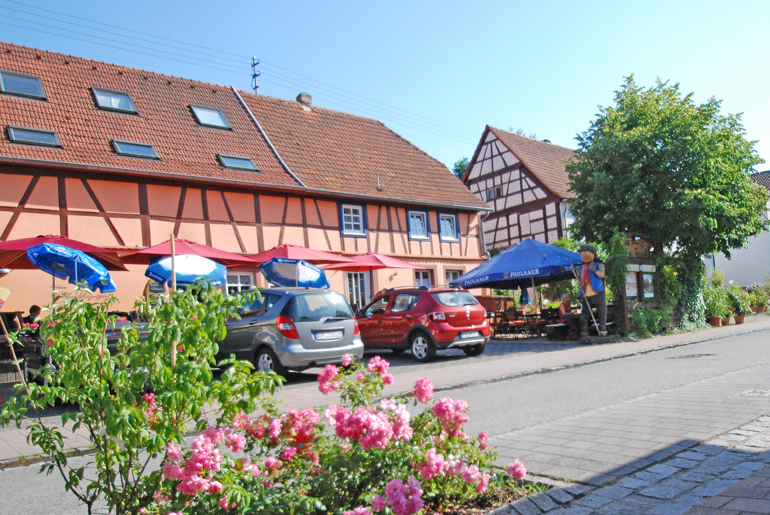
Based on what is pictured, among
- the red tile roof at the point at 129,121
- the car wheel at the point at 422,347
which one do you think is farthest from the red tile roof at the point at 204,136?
the car wheel at the point at 422,347

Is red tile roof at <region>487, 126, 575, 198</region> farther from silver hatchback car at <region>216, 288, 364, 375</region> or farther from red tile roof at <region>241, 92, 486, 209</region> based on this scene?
silver hatchback car at <region>216, 288, 364, 375</region>

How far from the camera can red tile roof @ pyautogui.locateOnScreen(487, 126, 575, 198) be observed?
33509mm

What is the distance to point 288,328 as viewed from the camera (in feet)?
34.5

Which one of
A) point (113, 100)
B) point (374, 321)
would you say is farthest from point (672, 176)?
point (113, 100)

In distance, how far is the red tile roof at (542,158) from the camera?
33509 millimetres

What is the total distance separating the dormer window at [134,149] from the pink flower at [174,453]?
15773 mm

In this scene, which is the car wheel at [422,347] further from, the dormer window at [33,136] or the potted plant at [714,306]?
the potted plant at [714,306]

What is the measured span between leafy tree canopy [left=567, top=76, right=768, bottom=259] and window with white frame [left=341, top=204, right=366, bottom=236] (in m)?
7.54

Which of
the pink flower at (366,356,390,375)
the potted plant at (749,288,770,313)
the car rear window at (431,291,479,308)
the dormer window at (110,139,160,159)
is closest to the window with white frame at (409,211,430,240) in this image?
the dormer window at (110,139,160,159)

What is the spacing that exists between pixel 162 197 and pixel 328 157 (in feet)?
24.0

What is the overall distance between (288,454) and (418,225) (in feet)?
68.5

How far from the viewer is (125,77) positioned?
2034 centimetres

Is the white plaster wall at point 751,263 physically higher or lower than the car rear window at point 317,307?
higher

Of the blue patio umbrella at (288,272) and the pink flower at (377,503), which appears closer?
the pink flower at (377,503)
